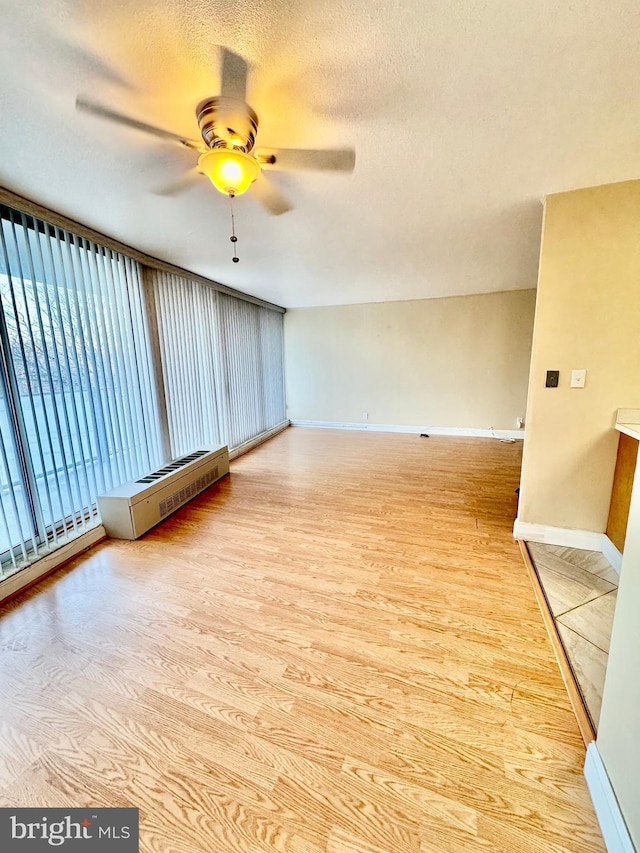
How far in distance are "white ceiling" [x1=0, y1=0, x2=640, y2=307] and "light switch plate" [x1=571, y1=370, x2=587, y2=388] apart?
111 centimetres

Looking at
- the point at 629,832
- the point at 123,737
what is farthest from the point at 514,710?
the point at 123,737

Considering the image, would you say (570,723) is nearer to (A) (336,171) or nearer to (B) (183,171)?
(A) (336,171)

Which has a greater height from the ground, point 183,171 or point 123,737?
point 183,171

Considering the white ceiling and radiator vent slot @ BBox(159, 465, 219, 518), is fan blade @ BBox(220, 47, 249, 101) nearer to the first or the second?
the white ceiling

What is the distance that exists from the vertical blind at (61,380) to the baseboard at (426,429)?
3.79 m

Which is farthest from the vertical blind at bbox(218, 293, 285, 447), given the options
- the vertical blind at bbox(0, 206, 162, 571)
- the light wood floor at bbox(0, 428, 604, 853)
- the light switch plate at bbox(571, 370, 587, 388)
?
the light switch plate at bbox(571, 370, 587, 388)

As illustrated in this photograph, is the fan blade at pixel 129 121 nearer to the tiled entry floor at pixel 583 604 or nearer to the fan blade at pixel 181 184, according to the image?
the fan blade at pixel 181 184

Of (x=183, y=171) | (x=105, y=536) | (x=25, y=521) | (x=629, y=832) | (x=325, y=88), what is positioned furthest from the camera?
(x=105, y=536)

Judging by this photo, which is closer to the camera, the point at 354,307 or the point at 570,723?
the point at 570,723

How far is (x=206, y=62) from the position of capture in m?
1.14

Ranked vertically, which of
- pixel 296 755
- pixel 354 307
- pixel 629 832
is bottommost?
pixel 296 755

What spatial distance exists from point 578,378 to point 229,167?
237 cm

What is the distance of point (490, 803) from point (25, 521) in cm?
276

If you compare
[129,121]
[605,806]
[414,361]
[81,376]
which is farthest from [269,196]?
[414,361]
